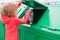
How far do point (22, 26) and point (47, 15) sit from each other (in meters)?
0.43

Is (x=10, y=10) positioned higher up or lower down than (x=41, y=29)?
higher up

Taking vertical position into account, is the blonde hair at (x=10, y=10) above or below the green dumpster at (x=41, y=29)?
above

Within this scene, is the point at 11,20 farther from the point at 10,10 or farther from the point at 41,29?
the point at 41,29

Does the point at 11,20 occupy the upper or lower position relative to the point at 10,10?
lower

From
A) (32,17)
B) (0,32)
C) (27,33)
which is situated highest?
(32,17)

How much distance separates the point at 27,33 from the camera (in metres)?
2.22

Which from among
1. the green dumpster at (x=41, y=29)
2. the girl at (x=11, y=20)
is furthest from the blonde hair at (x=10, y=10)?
the green dumpster at (x=41, y=29)

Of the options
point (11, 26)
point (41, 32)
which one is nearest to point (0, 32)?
point (11, 26)

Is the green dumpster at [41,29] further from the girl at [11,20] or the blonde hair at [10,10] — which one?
the blonde hair at [10,10]

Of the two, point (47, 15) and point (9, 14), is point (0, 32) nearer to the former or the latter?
point (9, 14)

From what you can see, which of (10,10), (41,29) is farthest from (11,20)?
(41,29)

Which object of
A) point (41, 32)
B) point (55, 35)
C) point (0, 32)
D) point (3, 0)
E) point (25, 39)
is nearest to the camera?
point (55, 35)

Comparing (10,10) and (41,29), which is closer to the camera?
(41,29)

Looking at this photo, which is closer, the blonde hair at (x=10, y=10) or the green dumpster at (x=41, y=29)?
the green dumpster at (x=41, y=29)
